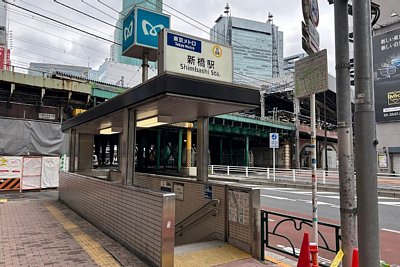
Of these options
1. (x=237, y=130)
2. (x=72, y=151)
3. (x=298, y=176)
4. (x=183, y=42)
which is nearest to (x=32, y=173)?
(x=72, y=151)

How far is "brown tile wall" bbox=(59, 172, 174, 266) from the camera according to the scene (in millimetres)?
4867

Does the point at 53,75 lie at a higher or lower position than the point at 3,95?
higher

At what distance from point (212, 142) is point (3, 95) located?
36804mm

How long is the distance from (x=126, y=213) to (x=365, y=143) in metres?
4.51

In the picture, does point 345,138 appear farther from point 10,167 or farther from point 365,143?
point 10,167

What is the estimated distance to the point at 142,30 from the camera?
6953 mm

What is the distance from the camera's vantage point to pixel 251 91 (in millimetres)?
5648

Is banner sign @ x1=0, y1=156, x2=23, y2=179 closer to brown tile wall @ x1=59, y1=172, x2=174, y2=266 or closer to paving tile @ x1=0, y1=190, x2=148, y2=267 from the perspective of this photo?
paving tile @ x1=0, y1=190, x2=148, y2=267

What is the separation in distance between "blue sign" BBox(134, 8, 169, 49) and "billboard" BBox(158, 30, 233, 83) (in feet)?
5.75

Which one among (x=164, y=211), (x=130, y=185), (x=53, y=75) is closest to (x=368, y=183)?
(x=164, y=211)

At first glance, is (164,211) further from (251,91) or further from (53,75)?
(53,75)

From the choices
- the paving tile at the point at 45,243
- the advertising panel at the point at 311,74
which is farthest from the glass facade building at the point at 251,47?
the advertising panel at the point at 311,74

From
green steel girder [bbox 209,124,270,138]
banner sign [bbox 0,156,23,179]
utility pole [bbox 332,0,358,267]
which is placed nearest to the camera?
utility pole [bbox 332,0,358,267]

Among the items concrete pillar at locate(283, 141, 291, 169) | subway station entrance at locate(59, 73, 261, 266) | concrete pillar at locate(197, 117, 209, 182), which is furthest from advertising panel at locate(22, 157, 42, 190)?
concrete pillar at locate(283, 141, 291, 169)
